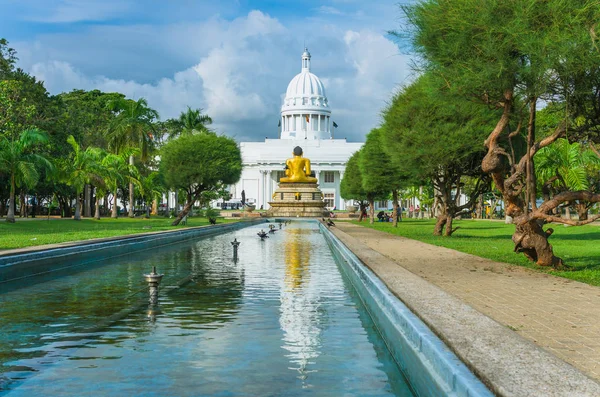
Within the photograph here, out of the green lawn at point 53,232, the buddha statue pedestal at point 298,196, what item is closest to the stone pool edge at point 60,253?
the green lawn at point 53,232

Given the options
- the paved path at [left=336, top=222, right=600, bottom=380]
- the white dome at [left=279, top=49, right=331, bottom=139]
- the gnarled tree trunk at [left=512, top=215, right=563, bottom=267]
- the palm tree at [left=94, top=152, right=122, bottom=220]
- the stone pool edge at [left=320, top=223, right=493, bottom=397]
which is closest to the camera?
the stone pool edge at [left=320, top=223, right=493, bottom=397]

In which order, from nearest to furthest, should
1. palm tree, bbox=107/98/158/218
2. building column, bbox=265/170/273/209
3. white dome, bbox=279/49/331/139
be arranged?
1. palm tree, bbox=107/98/158/218
2. building column, bbox=265/170/273/209
3. white dome, bbox=279/49/331/139

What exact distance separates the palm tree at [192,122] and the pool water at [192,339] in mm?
61542

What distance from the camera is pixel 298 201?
279 feet

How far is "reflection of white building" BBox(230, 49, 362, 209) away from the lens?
144 meters

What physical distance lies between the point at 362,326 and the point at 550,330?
2618 millimetres

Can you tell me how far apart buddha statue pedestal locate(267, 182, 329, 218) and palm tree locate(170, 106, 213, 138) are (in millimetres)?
12281

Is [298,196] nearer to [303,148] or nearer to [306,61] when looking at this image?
[303,148]

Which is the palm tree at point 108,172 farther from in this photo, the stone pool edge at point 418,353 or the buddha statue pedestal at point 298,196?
the stone pool edge at point 418,353

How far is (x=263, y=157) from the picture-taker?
484 ft

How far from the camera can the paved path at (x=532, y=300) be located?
738 centimetres

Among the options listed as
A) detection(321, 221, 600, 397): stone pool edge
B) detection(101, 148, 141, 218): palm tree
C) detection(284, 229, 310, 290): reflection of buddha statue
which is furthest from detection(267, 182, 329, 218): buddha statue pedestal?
detection(321, 221, 600, 397): stone pool edge

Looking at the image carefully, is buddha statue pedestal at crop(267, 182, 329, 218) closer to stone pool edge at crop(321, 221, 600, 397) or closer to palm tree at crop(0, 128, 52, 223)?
palm tree at crop(0, 128, 52, 223)

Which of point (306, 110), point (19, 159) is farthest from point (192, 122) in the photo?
point (306, 110)
